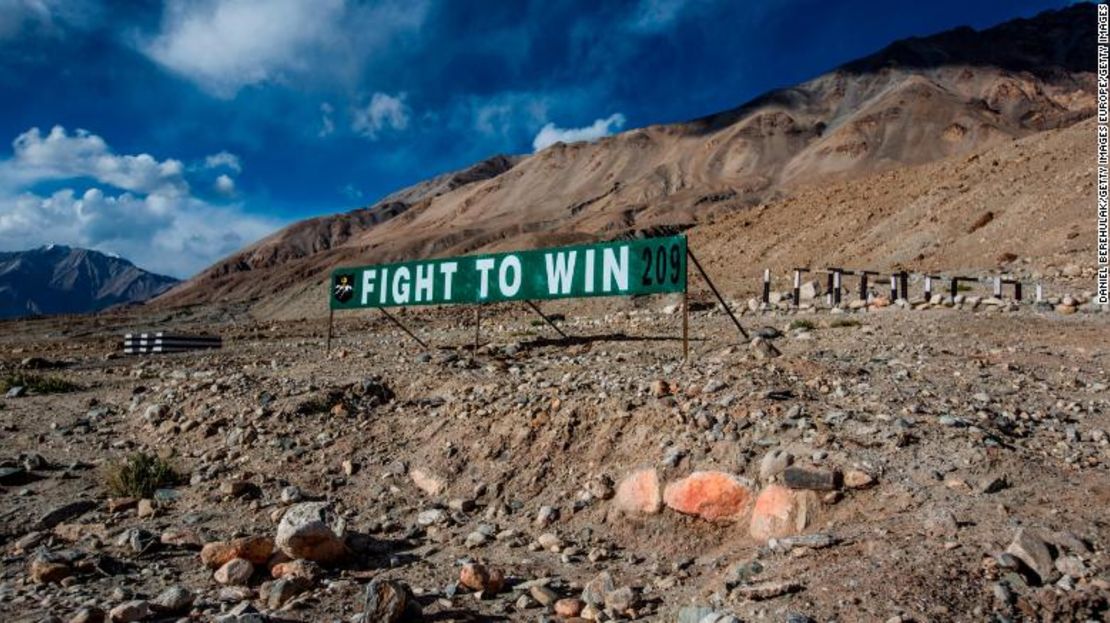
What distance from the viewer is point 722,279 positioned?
30984mm

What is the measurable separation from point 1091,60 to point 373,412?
145 meters

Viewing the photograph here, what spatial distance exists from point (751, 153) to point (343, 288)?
300 ft

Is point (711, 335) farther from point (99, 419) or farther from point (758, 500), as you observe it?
point (99, 419)

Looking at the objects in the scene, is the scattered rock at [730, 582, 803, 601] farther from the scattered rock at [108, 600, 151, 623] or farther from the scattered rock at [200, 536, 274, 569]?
the scattered rock at [108, 600, 151, 623]

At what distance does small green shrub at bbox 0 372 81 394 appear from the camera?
41.9ft

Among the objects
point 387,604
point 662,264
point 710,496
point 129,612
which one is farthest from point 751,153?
point 129,612

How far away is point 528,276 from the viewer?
40.8 ft

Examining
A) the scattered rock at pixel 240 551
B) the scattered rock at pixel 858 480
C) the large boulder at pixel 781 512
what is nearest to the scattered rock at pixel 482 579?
the scattered rock at pixel 240 551

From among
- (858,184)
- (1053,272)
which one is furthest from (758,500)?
(858,184)

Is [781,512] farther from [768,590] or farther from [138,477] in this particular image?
[138,477]

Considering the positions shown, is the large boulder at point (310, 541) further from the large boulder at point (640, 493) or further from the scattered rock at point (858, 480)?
the scattered rock at point (858, 480)

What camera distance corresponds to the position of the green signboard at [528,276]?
10.7 meters

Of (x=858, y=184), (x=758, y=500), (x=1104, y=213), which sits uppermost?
(x=858, y=184)

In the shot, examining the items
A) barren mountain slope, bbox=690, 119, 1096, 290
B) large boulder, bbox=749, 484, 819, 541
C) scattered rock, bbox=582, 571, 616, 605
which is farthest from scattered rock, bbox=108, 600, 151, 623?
barren mountain slope, bbox=690, 119, 1096, 290
